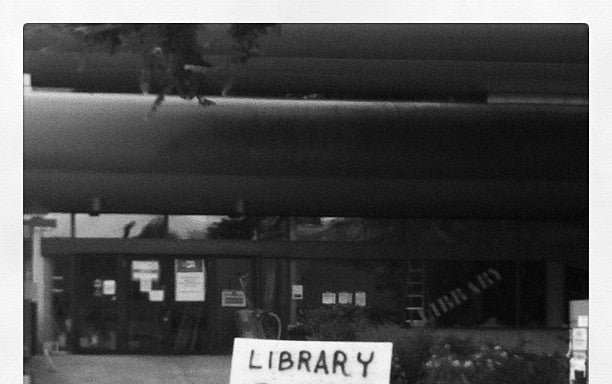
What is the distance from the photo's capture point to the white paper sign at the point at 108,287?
4.10 metres

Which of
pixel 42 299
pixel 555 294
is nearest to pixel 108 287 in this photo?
pixel 42 299

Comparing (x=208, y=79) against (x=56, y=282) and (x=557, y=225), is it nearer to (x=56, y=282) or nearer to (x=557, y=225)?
(x=56, y=282)

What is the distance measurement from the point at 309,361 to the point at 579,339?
68cm

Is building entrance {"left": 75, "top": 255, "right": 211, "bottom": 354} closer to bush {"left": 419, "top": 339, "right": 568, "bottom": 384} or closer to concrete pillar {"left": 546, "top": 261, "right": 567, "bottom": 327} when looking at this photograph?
bush {"left": 419, "top": 339, "right": 568, "bottom": 384}

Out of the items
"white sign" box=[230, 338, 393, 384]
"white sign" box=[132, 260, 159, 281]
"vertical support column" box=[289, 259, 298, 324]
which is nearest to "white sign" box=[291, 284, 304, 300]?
"vertical support column" box=[289, 259, 298, 324]

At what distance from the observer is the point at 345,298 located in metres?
4.10

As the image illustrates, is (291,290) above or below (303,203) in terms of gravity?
below

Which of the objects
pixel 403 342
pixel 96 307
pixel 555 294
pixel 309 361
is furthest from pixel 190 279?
pixel 555 294

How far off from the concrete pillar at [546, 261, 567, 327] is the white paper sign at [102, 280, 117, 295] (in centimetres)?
109

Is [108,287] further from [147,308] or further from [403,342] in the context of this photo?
[403,342]

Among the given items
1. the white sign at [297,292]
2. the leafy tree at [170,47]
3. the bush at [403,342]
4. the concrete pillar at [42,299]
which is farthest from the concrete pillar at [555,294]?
the concrete pillar at [42,299]

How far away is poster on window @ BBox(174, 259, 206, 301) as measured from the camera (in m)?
4.10

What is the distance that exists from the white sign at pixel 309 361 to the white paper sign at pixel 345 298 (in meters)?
0.11

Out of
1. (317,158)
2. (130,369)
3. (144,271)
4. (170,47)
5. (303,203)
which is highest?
(170,47)
